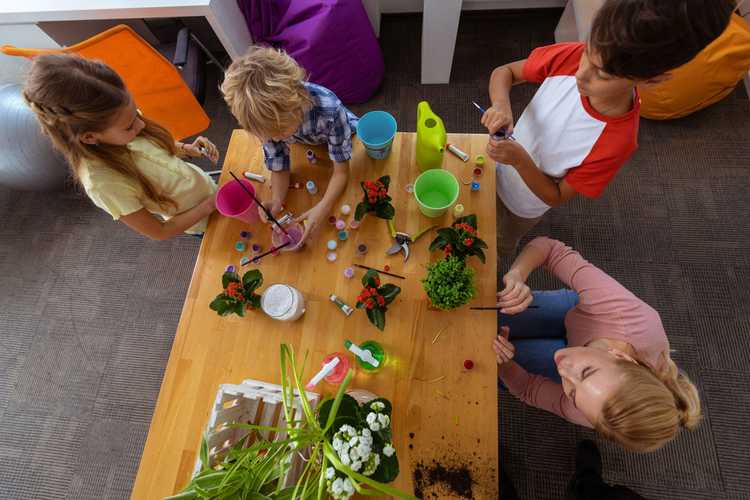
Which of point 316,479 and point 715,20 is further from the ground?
point 715,20

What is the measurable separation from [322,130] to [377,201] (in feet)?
0.93

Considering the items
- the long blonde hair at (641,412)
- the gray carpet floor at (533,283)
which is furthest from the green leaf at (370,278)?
the gray carpet floor at (533,283)

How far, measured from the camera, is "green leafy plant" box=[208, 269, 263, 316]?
1014mm

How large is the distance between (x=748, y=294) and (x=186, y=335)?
7.68ft

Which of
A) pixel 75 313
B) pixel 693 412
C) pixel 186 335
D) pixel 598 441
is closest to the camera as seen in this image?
pixel 693 412

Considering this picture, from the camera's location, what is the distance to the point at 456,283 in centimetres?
93

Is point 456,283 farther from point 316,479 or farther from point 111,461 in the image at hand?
point 111,461

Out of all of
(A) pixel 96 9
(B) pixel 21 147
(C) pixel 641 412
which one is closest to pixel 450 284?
(C) pixel 641 412

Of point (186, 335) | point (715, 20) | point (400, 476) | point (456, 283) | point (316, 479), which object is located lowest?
Answer: point (400, 476)

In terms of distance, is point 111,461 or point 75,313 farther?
point 75,313

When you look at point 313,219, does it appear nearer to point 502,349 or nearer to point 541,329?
point 502,349

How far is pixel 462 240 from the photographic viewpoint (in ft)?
3.32

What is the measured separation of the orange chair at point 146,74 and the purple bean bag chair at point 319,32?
53 cm

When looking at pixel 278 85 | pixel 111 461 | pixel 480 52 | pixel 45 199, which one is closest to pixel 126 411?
pixel 111 461
